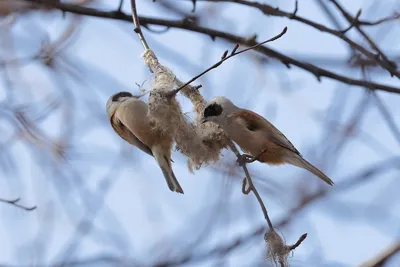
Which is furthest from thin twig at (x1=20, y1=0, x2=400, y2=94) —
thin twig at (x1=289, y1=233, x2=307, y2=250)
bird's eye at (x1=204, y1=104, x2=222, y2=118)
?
thin twig at (x1=289, y1=233, x2=307, y2=250)

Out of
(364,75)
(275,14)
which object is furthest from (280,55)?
Answer: (364,75)

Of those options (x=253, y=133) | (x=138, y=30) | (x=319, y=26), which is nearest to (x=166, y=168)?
(x=253, y=133)

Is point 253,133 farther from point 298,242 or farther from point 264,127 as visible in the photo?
point 298,242

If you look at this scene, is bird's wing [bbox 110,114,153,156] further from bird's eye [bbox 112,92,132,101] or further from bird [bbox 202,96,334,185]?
bird [bbox 202,96,334,185]

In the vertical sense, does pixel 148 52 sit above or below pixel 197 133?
above

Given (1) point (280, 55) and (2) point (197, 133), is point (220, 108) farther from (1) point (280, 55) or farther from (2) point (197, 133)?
(1) point (280, 55)

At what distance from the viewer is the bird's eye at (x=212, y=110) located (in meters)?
3.60

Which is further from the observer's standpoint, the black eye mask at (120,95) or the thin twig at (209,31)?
the black eye mask at (120,95)

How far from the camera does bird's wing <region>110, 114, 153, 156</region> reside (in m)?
4.00

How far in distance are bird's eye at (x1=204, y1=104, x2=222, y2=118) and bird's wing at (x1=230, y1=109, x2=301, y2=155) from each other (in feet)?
0.65

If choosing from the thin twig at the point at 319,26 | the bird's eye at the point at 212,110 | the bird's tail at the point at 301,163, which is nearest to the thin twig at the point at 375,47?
the thin twig at the point at 319,26

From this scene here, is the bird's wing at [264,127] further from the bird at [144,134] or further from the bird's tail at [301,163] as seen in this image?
the bird at [144,134]

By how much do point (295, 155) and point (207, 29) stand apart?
3.19ft

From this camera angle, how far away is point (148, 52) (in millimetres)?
3434
